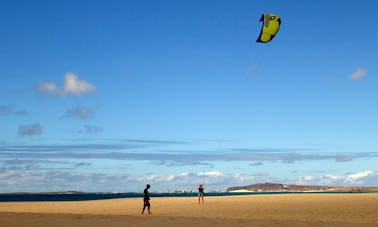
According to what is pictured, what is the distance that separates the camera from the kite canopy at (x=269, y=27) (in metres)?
29.9

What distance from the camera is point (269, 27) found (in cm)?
3044

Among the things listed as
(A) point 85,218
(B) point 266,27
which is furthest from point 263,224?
(B) point 266,27

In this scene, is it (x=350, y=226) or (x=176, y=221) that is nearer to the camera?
(x=350, y=226)

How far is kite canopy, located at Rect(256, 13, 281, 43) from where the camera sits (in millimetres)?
29941

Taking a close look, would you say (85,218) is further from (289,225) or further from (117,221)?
(289,225)

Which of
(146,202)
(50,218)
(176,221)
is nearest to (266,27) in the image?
(146,202)

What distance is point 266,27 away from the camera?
30453 mm

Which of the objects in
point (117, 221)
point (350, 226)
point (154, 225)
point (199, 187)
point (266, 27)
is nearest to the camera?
point (350, 226)

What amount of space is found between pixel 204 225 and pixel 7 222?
27.9 feet

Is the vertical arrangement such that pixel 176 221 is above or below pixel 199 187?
below

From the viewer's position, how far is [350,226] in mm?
16641

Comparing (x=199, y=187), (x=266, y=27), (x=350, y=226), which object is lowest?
(x=350, y=226)

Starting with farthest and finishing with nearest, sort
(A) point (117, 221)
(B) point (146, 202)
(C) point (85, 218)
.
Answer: (B) point (146, 202) → (C) point (85, 218) → (A) point (117, 221)

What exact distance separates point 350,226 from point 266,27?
1693cm
